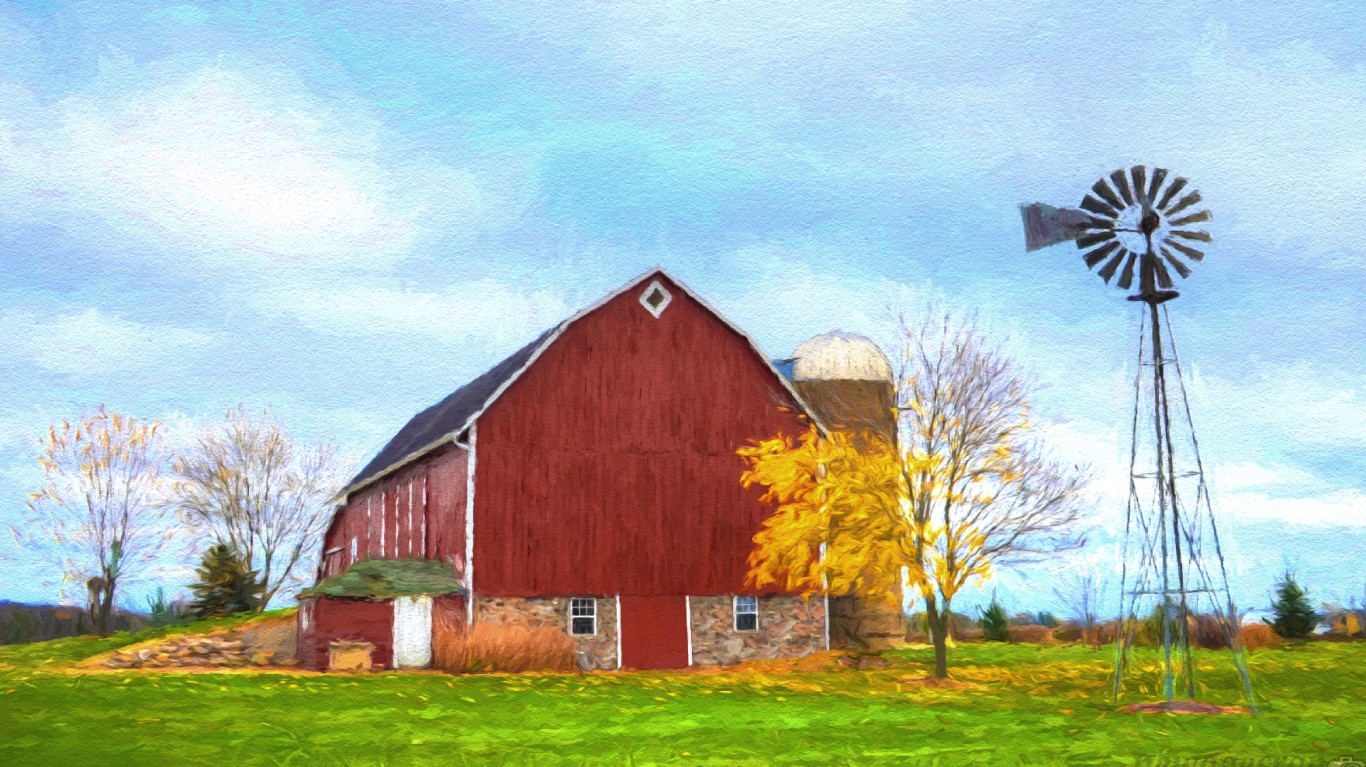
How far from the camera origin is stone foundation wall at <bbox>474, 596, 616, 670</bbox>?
31094mm

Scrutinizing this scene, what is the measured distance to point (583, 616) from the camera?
31.9m

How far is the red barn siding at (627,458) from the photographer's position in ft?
104

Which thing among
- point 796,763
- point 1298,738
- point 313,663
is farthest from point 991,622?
point 796,763

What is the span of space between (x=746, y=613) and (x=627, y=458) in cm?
472

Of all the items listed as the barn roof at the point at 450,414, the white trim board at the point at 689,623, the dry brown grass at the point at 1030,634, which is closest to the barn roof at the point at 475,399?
the barn roof at the point at 450,414

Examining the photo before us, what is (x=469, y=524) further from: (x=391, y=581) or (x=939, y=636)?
(x=939, y=636)

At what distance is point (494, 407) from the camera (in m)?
31.8

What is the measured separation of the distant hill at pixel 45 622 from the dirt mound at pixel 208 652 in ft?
28.1

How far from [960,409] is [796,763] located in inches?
565

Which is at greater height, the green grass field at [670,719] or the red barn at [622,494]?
the red barn at [622,494]

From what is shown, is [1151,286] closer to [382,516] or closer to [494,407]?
[494,407]

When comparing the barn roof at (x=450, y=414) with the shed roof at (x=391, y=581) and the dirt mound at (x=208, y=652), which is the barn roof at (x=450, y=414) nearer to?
the shed roof at (x=391, y=581)

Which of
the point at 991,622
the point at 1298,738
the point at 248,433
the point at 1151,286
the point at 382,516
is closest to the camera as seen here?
the point at 1298,738

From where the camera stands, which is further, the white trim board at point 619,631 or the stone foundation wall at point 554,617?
Result: the white trim board at point 619,631
